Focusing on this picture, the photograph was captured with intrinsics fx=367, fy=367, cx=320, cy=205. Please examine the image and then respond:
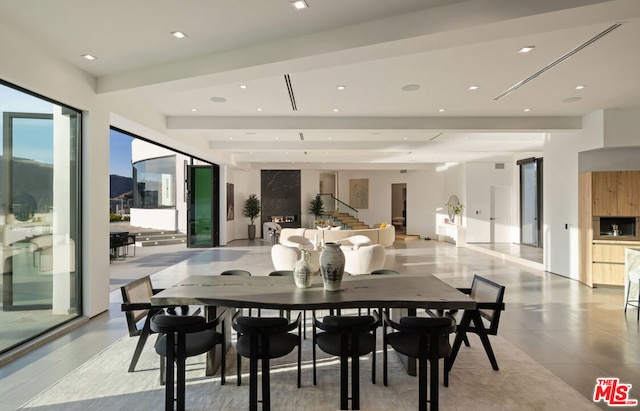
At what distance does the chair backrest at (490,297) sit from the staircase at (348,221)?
13.1 meters

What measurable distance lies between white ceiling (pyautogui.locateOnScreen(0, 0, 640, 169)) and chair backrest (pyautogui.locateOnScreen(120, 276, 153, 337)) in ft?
8.10

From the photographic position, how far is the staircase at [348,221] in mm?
17359

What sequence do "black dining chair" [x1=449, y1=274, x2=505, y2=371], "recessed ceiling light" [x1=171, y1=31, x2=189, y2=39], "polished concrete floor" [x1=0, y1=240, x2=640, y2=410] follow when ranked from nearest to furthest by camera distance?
"black dining chair" [x1=449, y1=274, x2=505, y2=371]
"polished concrete floor" [x1=0, y1=240, x2=640, y2=410]
"recessed ceiling light" [x1=171, y1=31, x2=189, y2=39]

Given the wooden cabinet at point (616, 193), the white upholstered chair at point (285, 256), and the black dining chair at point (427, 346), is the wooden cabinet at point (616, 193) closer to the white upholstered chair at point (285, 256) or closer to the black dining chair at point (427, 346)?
the white upholstered chair at point (285, 256)

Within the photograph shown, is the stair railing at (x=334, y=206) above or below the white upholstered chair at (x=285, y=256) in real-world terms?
above

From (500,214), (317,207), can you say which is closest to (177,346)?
(500,214)

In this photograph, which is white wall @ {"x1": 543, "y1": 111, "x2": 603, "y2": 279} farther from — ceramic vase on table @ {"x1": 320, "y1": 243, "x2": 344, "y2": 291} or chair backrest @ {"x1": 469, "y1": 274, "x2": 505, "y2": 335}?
ceramic vase on table @ {"x1": 320, "y1": 243, "x2": 344, "y2": 291}

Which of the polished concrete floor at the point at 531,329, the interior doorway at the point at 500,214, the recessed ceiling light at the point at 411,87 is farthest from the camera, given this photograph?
the interior doorway at the point at 500,214

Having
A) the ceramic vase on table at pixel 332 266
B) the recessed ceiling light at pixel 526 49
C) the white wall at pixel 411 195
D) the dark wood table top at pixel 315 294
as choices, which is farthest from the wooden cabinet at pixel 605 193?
the white wall at pixel 411 195

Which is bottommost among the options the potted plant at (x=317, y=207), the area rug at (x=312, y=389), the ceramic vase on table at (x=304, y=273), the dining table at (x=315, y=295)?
the area rug at (x=312, y=389)

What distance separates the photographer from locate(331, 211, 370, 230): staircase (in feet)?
57.0

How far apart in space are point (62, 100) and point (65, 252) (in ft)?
6.24

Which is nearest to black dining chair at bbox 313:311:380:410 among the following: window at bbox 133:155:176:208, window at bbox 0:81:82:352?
window at bbox 0:81:82:352

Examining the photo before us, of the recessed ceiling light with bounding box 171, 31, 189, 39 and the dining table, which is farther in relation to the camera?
the recessed ceiling light with bounding box 171, 31, 189, 39
